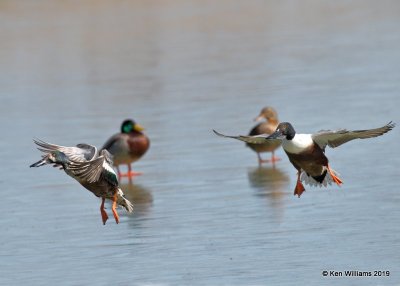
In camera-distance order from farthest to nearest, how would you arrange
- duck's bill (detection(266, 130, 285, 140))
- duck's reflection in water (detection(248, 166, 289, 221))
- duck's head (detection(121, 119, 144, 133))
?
duck's head (detection(121, 119, 144, 133))
duck's reflection in water (detection(248, 166, 289, 221))
duck's bill (detection(266, 130, 285, 140))

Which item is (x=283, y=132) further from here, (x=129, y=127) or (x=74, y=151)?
(x=129, y=127)

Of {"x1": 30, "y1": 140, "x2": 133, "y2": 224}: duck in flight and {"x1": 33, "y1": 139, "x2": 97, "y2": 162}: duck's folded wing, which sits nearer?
{"x1": 30, "y1": 140, "x2": 133, "y2": 224}: duck in flight

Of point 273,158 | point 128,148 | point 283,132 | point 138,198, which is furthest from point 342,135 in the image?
point 128,148

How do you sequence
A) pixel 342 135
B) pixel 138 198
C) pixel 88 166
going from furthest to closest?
pixel 138 198 → pixel 342 135 → pixel 88 166

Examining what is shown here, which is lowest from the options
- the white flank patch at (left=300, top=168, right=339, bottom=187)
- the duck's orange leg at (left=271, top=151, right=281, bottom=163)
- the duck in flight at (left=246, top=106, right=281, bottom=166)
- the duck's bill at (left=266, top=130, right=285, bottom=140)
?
the duck's orange leg at (left=271, top=151, right=281, bottom=163)

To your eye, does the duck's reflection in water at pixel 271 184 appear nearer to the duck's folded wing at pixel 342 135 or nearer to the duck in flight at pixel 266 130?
the duck in flight at pixel 266 130

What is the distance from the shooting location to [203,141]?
13.8m

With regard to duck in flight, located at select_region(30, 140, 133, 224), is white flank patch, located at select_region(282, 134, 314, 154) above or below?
above

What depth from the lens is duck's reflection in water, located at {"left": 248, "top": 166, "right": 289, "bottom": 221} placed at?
10320mm

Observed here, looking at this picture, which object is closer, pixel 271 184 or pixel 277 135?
pixel 277 135

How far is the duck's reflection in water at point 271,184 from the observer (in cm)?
1032

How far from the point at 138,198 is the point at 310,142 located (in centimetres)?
248

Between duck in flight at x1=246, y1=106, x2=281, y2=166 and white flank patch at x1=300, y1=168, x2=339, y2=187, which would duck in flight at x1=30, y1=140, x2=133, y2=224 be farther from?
duck in flight at x1=246, y1=106, x2=281, y2=166

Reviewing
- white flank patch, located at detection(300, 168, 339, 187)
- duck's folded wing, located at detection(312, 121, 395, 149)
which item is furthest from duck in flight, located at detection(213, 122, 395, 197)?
white flank patch, located at detection(300, 168, 339, 187)
